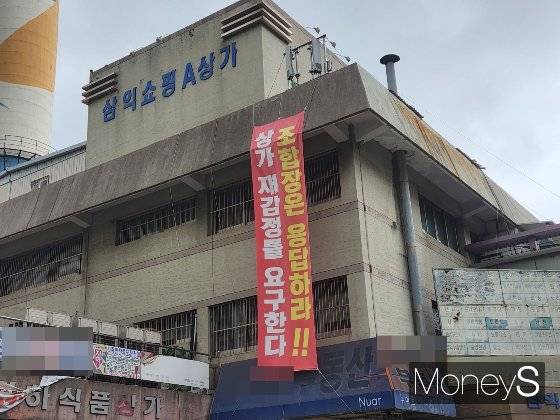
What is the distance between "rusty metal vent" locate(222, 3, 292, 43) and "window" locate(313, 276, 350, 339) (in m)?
10.2

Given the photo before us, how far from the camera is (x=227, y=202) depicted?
80.7ft

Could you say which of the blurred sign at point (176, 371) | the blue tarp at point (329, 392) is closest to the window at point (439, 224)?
the blue tarp at point (329, 392)

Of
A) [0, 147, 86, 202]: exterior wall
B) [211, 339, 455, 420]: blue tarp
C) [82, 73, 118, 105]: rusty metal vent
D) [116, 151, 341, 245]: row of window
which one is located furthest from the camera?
[0, 147, 86, 202]: exterior wall

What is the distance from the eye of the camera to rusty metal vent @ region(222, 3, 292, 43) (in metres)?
25.6

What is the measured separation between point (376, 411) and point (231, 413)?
4594 mm

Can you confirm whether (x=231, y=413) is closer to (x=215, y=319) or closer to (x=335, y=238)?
(x=215, y=319)

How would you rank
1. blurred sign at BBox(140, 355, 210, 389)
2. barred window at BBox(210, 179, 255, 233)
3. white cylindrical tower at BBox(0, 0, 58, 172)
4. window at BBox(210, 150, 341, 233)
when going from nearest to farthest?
1. blurred sign at BBox(140, 355, 210, 389)
2. window at BBox(210, 150, 341, 233)
3. barred window at BBox(210, 179, 255, 233)
4. white cylindrical tower at BBox(0, 0, 58, 172)

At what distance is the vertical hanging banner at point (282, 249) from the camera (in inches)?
778

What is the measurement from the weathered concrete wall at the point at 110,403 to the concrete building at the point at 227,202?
255 centimetres

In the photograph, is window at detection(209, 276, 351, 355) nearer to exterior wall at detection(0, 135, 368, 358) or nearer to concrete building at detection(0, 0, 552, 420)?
concrete building at detection(0, 0, 552, 420)

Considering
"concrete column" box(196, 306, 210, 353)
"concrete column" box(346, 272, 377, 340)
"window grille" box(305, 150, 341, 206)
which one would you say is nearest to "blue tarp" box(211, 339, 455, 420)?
"concrete column" box(346, 272, 377, 340)

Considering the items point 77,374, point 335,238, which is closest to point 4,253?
point 77,374

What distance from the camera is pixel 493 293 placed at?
22.9 metres

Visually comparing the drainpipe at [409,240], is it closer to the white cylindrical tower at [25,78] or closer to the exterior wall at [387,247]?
the exterior wall at [387,247]
